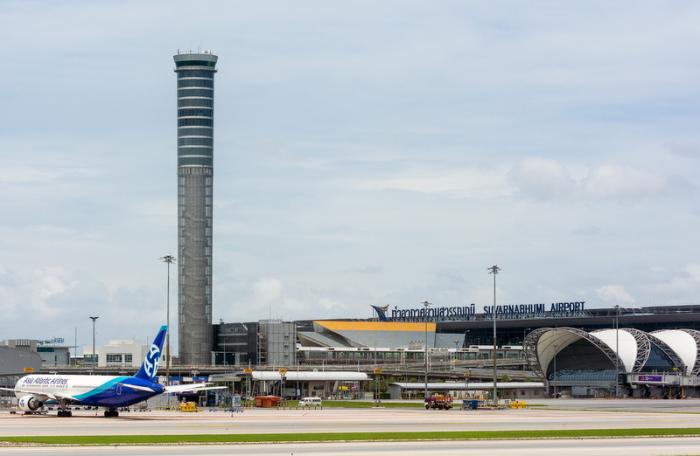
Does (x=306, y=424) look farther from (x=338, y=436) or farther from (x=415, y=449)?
(x=415, y=449)

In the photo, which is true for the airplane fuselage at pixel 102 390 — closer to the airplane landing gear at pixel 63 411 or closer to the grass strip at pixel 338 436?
the airplane landing gear at pixel 63 411

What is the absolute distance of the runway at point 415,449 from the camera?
61844 millimetres

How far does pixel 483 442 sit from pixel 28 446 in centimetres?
2625

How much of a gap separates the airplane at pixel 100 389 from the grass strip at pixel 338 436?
1208 inches

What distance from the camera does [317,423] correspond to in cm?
9550

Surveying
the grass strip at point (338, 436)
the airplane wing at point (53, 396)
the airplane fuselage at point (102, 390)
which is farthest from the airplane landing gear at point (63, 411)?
the grass strip at point (338, 436)

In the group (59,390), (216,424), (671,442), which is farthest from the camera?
(59,390)

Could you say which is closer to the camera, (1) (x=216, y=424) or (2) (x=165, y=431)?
(2) (x=165, y=431)

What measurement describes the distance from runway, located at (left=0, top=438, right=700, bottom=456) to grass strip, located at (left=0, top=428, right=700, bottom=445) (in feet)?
12.1

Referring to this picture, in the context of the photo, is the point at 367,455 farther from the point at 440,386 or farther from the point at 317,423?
the point at 440,386

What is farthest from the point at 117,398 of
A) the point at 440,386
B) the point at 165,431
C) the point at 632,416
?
the point at 440,386

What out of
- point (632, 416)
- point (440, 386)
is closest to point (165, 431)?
point (632, 416)

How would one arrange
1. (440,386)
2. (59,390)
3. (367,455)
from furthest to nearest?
(440,386) → (59,390) → (367,455)

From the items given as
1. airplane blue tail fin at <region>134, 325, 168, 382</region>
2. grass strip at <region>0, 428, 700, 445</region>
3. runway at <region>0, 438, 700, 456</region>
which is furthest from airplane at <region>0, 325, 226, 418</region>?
runway at <region>0, 438, 700, 456</region>
